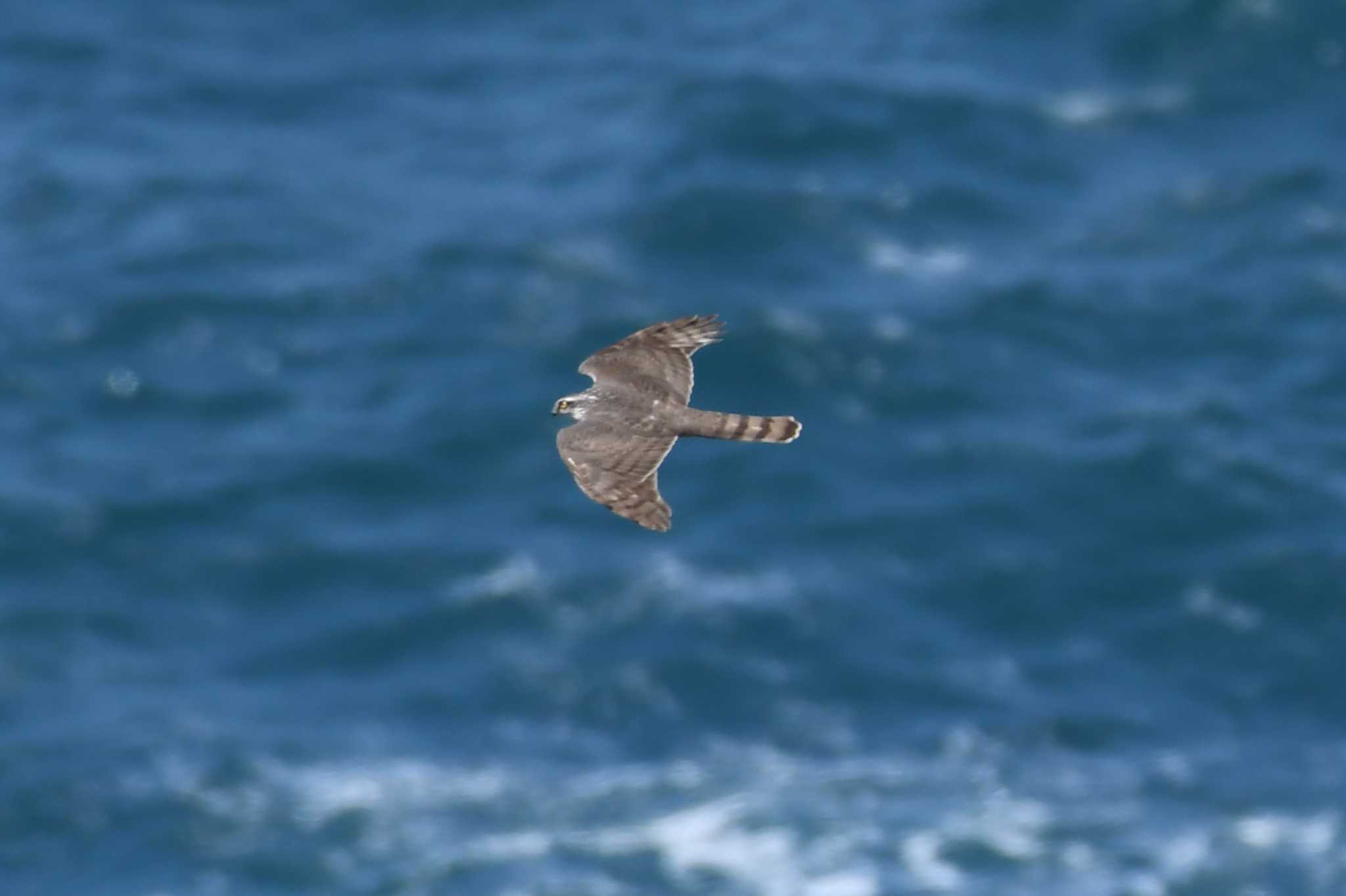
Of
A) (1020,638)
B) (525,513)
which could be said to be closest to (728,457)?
(525,513)

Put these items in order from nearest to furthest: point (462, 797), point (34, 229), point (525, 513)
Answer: point (462, 797)
point (525, 513)
point (34, 229)

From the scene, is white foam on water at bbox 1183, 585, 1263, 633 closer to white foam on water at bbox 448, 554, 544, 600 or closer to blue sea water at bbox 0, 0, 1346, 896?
blue sea water at bbox 0, 0, 1346, 896

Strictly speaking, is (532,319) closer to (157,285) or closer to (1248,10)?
(157,285)

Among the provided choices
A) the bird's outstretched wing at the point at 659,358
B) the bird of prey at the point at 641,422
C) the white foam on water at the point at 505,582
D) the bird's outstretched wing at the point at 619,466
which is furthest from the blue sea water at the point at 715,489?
the bird's outstretched wing at the point at 619,466

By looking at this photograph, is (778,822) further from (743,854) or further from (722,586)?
(722,586)

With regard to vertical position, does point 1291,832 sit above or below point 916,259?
below

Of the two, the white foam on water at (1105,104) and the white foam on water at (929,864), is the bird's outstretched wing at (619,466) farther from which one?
the white foam on water at (1105,104)

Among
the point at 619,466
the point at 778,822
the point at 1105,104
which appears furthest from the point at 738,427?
the point at 1105,104
